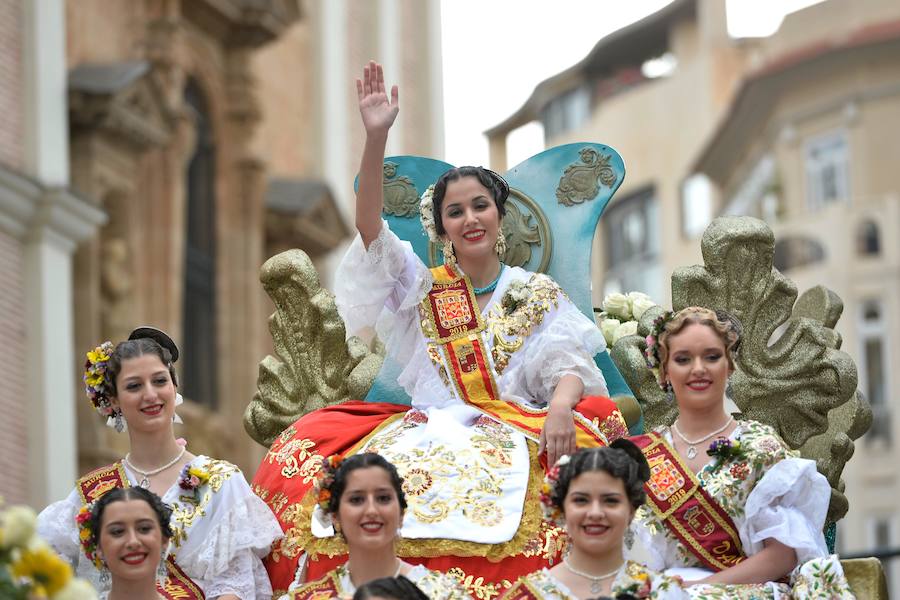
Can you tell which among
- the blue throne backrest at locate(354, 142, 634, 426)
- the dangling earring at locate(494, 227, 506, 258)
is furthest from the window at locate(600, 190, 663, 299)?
the dangling earring at locate(494, 227, 506, 258)

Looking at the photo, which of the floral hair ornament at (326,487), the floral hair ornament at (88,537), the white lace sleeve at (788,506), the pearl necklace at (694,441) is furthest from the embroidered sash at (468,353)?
the floral hair ornament at (88,537)

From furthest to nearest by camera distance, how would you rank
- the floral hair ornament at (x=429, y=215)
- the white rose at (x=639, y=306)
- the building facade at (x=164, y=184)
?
1. the building facade at (x=164, y=184)
2. the white rose at (x=639, y=306)
3. the floral hair ornament at (x=429, y=215)

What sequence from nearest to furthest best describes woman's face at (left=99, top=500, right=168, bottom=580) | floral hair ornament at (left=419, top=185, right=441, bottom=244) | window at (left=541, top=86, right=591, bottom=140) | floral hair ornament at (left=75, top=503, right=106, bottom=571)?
woman's face at (left=99, top=500, right=168, bottom=580) → floral hair ornament at (left=75, top=503, right=106, bottom=571) → floral hair ornament at (left=419, top=185, right=441, bottom=244) → window at (left=541, top=86, right=591, bottom=140)

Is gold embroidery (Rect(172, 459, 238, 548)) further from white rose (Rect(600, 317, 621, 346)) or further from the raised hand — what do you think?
white rose (Rect(600, 317, 621, 346))

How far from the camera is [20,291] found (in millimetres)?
20500

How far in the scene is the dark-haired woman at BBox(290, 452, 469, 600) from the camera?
24.9 ft

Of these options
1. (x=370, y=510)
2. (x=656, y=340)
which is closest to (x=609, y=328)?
(x=656, y=340)

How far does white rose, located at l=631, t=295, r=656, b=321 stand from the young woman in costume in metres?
2.10

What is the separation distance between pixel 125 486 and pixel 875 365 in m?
27.7

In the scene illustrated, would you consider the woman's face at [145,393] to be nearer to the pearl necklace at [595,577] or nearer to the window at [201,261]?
the pearl necklace at [595,577]

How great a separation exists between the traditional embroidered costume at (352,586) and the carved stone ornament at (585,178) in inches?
104

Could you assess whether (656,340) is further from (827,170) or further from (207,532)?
(827,170)

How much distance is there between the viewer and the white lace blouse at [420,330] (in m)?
9.00

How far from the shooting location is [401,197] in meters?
10.1
